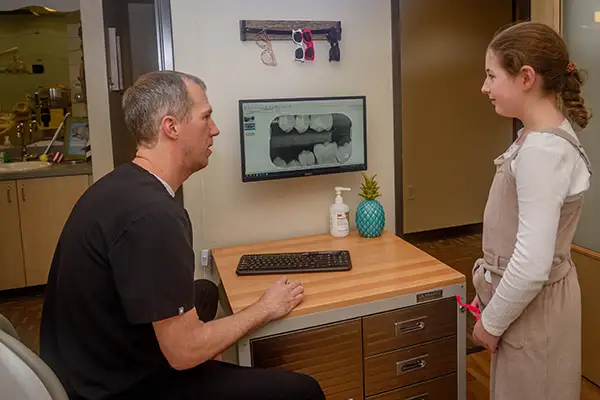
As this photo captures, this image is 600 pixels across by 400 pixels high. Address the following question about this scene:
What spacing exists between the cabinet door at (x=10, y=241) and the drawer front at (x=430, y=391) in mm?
2860

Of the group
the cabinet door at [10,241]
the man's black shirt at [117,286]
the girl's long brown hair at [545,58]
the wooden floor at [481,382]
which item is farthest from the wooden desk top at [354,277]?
the cabinet door at [10,241]

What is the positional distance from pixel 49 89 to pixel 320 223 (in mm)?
2909

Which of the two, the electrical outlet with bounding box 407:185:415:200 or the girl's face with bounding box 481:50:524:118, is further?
the electrical outlet with bounding box 407:185:415:200

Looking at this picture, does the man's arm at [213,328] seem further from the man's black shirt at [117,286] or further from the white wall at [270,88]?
the white wall at [270,88]

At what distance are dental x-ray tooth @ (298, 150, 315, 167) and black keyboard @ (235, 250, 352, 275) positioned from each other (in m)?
0.36

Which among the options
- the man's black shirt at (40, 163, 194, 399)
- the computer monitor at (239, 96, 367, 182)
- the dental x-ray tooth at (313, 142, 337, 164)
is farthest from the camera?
the dental x-ray tooth at (313, 142, 337, 164)

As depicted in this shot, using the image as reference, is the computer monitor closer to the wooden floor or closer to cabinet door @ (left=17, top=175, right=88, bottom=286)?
the wooden floor

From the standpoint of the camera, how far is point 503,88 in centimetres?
144

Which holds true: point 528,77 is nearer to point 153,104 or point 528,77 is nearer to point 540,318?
point 540,318

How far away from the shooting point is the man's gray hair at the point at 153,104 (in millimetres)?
1523

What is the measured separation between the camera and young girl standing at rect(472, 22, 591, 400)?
1.34m

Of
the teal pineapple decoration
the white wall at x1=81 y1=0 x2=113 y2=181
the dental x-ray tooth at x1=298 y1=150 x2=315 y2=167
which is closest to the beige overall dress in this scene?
the teal pineapple decoration

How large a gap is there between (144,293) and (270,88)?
1192 millimetres

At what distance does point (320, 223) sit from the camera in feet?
7.94
